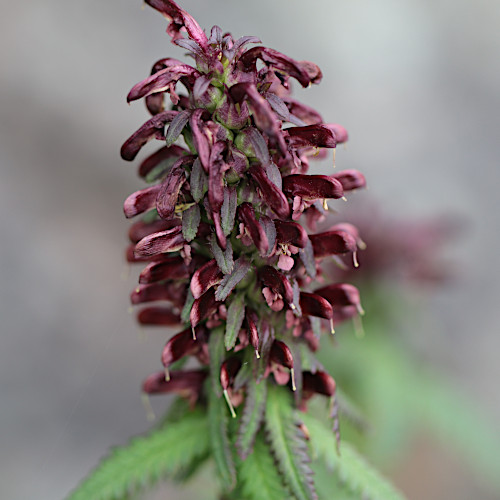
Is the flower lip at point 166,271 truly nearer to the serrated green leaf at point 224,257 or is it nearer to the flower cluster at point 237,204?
the flower cluster at point 237,204

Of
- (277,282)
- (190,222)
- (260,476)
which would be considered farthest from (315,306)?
(260,476)

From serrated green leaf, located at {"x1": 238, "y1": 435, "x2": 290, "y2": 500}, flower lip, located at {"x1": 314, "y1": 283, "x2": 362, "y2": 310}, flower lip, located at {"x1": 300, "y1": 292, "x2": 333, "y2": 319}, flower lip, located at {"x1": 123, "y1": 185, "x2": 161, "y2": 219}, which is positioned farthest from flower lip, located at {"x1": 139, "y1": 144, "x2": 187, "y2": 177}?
serrated green leaf, located at {"x1": 238, "y1": 435, "x2": 290, "y2": 500}

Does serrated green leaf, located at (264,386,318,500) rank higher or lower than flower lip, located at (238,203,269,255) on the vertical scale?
lower

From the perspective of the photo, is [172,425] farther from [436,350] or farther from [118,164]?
[118,164]

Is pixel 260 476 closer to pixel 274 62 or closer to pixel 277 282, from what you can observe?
pixel 277 282

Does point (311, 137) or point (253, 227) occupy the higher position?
point (311, 137)

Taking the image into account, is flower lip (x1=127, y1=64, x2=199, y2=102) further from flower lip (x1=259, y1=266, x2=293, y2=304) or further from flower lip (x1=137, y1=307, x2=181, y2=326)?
flower lip (x1=137, y1=307, x2=181, y2=326)

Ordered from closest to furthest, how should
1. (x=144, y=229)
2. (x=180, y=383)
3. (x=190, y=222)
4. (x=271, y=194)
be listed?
(x=271, y=194) → (x=190, y=222) → (x=144, y=229) → (x=180, y=383)

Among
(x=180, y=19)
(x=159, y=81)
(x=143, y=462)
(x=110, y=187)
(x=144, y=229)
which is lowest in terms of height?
(x=143, y=462)

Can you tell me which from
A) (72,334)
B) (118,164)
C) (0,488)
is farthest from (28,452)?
(118,164)
